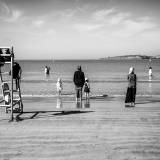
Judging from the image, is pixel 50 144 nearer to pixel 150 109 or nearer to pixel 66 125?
pixel 66 125

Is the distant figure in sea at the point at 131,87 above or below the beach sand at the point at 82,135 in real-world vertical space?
above

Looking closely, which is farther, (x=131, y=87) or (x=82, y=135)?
(x=131, y=87)

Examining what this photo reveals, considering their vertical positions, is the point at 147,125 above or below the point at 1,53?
below

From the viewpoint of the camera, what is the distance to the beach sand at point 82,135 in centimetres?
603

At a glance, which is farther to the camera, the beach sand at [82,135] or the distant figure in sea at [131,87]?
the distant figure in sea at [131,87]

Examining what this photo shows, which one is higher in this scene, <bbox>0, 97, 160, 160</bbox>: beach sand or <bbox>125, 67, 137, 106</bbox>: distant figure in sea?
<bbox>125, 67, 137, 106</bbox>: distant figure in sea

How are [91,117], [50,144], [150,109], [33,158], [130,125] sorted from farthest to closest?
1. [150,109]
2. [91,117]
3. [130,125]
4. [50,144]
5. [33,158]

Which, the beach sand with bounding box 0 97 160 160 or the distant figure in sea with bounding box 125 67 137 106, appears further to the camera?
the distant figure in sea with bounding box 125 67 137 106

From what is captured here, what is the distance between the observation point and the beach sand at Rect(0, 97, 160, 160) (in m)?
6.03

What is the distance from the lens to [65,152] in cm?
616

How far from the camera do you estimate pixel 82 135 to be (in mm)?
7508

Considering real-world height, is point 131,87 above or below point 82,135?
above

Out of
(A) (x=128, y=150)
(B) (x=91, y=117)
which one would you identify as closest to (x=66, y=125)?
(B) (x=91, y=117)

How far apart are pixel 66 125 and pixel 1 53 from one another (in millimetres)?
2980
